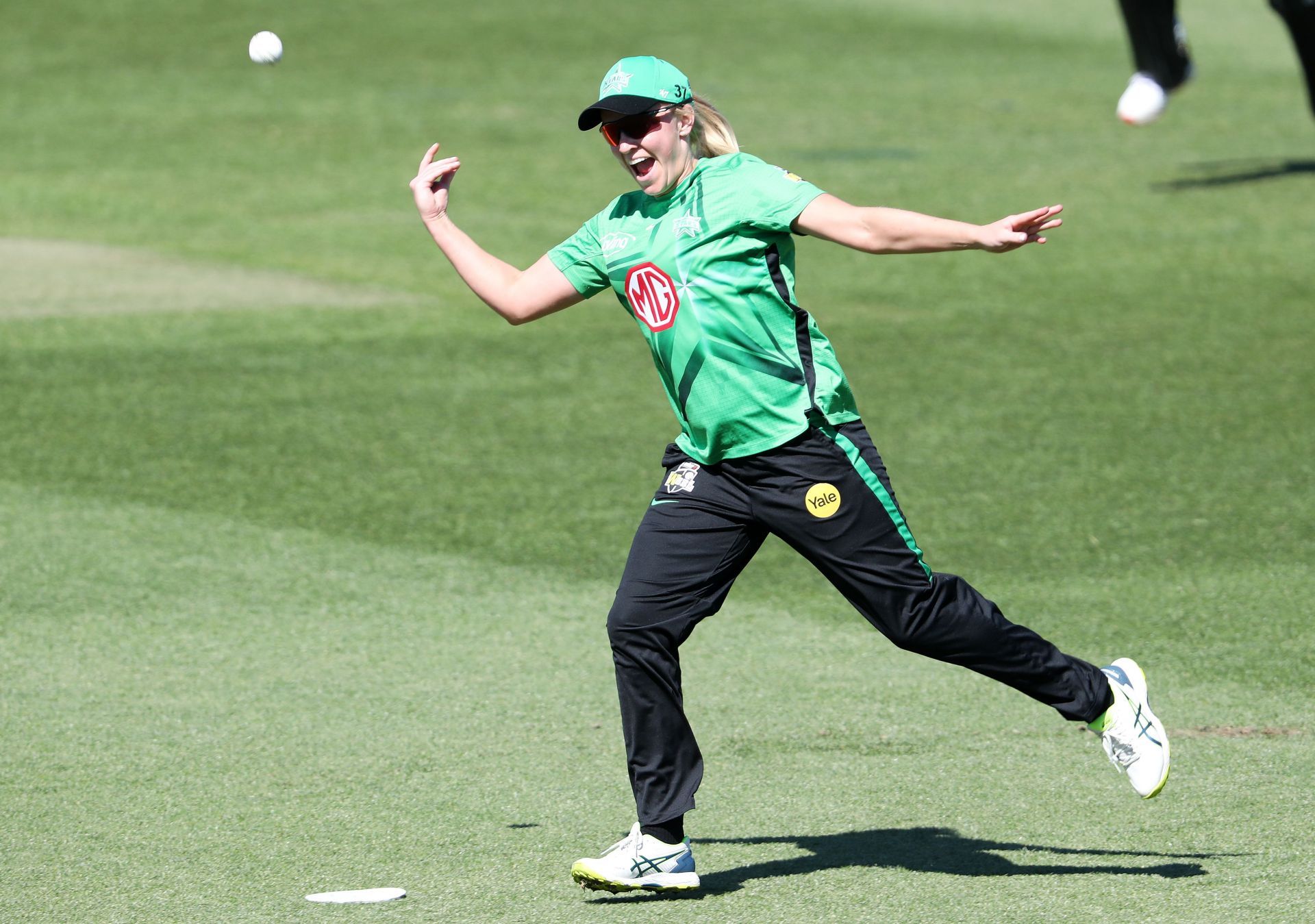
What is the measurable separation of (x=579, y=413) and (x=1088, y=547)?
392cm

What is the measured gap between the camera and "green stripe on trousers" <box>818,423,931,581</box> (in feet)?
17.5

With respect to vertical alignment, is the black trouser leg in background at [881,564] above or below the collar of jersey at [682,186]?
below

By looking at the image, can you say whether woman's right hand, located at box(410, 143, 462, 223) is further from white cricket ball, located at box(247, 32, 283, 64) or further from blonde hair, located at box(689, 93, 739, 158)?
white cricket ball, located at box(247, 32, 283, 64)

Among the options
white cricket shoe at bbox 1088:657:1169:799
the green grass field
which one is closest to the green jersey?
white cricket shoe at bbox 1088:657:1169:799

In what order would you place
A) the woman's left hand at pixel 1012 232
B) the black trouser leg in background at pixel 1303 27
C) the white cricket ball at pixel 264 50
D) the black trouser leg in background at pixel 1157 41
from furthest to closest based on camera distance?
the black trouser leg in background at pixel 1303 27 < the black trouser leg in background at pixel 1157 41 < the white cricket ball at pixel 264 50 < the woman's left hand at pixel 1012 232

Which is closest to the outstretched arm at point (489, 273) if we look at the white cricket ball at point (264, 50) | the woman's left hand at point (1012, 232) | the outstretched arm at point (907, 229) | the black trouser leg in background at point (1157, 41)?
the outstretched arm at point (907, 229)

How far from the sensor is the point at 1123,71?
26469mm

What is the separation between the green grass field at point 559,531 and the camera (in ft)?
18.7

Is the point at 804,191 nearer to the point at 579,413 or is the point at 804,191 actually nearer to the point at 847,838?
the point at 847,838

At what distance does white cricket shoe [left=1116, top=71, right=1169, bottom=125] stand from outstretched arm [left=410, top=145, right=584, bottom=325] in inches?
500

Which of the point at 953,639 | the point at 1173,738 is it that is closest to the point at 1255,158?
the point at 1173,738

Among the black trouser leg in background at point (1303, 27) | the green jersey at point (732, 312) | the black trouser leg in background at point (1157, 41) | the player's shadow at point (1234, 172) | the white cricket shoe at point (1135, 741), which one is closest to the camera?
the green jersey at point (732, 312)

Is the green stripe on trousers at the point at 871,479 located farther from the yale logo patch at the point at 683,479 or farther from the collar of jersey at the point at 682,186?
the collar of jersey at the point at 682,186

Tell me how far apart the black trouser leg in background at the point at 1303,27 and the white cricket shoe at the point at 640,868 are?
48.5ft
